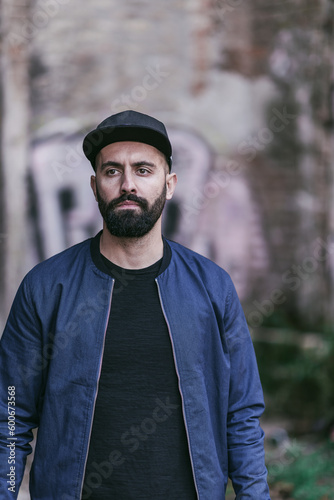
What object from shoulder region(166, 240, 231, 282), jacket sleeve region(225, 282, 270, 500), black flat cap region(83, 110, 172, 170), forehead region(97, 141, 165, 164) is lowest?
jacket sleeve region(225, 282, 270, 500)

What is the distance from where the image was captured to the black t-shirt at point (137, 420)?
2.29 m

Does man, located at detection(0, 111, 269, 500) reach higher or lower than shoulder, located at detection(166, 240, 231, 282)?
lower

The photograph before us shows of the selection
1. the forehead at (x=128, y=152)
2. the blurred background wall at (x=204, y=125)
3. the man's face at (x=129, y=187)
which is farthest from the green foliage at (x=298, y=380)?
the forehead at (x=128, y=152)

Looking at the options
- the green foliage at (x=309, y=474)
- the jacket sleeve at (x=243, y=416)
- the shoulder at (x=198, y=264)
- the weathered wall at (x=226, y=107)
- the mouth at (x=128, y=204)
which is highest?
the weathered wall at (x=226, y=107)

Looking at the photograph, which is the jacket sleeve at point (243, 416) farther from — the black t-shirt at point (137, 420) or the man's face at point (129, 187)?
the man's face at point (129, 187)

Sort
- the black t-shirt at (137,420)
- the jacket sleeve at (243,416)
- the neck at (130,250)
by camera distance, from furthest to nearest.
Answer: the neck at (130,250), the jacket sleeve at (243,416), the black t-shirt at (137,420)

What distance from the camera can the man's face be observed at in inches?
97.0

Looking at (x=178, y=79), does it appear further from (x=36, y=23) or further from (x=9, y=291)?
(x=9, y=291)

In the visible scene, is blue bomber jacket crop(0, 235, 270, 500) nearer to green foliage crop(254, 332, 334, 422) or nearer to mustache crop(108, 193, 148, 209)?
mustache crop(108, 193, 148, 209)

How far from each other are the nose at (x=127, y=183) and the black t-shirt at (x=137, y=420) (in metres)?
0.45

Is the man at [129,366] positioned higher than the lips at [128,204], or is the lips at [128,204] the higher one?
the lips at [128,204]

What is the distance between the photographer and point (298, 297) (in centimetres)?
636

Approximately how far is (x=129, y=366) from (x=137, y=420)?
0.67 feet

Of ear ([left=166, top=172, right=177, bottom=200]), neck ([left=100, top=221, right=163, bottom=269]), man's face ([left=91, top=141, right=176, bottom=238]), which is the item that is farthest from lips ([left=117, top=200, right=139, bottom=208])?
ear ([left=166, top=172, right=177, bottom=200])
